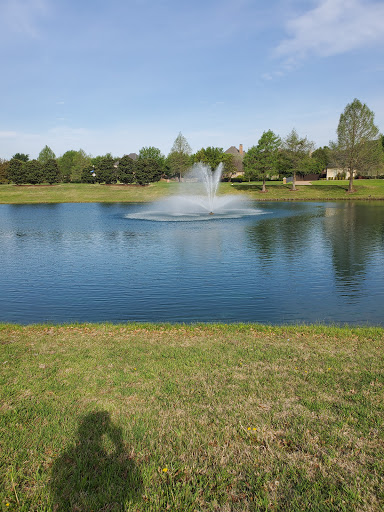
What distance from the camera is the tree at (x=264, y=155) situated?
71562 mm

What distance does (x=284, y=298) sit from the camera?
14203 millimetres

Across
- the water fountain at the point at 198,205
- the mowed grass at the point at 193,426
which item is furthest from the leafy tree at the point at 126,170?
the mowed grass at the point at 193,426

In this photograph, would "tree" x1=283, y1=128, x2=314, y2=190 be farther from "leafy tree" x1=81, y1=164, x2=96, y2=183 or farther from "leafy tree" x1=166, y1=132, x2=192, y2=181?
"leafy tree" x1=81, y1=164, x2=96, y2=183

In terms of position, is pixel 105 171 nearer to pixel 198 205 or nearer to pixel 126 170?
pixel 126 170

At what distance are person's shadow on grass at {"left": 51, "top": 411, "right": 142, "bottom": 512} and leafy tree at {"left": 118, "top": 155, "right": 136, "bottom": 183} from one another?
88.5 metres

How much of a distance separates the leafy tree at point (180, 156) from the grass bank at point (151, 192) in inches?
615

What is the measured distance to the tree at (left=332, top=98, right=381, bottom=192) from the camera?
6212 cm

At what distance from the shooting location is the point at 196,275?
688 inches

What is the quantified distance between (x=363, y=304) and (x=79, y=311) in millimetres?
10438

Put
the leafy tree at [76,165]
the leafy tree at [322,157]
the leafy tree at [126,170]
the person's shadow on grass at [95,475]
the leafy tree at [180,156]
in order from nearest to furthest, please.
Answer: the person's shadow on grass at [95,475], the leafy tree at [126,170], the leafy tree at [180,156], the leafy tree at [322,157], the leafy tree at [76,165]

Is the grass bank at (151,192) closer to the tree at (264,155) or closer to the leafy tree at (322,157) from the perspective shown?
the tree at (264,155)

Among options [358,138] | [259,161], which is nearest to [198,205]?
[259,161]

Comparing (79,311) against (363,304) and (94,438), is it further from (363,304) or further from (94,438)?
(363,304)

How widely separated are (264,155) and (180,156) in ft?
106
